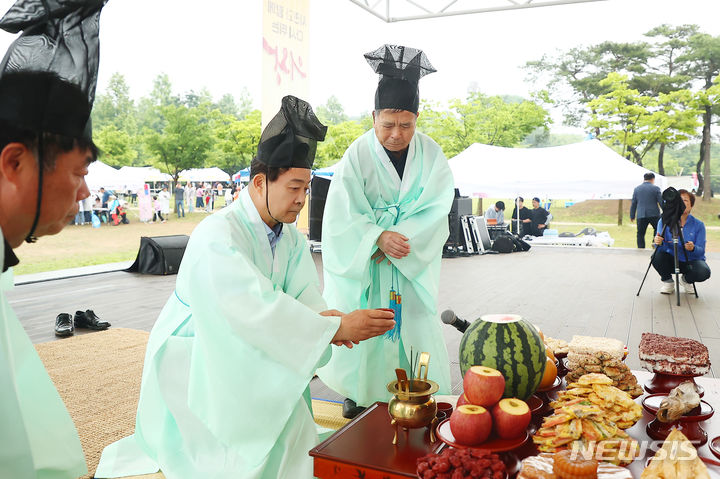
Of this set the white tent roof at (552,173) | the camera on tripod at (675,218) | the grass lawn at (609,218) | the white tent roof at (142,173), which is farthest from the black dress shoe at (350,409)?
the grass lawn at (609,218)

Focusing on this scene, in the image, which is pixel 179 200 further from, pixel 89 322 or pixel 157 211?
pixel 89 322

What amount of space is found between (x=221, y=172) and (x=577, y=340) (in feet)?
74.9

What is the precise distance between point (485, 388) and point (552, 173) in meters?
11.3

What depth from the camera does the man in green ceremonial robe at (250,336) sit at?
1.79 m

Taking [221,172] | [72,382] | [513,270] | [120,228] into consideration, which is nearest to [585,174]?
[513,270]

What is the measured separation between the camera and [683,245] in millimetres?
6367

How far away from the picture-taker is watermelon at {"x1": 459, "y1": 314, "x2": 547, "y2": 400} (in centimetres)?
160

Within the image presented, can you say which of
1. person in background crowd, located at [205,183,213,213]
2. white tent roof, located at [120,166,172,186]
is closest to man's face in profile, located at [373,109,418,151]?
white tent roof, located at [120,166,172,186]

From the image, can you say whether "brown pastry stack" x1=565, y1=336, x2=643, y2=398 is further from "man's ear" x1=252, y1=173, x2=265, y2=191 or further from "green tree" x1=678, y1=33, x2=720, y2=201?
"green tree" x1=678, y1=33, x2=720, y2=201

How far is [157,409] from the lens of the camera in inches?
83.3

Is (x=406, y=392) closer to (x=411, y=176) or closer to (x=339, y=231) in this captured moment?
(x=339, y=231)

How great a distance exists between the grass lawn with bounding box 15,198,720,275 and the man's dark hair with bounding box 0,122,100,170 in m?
6.75

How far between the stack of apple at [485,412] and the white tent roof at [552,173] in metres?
11.0

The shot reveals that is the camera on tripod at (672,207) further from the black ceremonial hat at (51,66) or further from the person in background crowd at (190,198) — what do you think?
the person in background crowd at (190,198)
